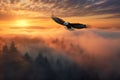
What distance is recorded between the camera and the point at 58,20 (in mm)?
77562

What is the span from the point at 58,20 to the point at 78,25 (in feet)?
21.7

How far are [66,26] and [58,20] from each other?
3088mm

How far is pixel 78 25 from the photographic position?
241ft

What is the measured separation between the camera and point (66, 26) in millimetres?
79188

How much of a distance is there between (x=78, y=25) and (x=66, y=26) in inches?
249

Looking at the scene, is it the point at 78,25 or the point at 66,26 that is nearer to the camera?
the point at 78,25
